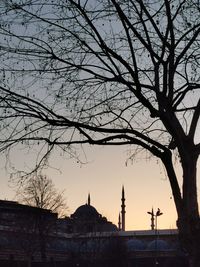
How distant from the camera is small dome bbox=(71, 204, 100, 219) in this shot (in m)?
78.5

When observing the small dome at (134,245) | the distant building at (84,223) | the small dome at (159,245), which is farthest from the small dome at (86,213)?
the small dome at (159,245)

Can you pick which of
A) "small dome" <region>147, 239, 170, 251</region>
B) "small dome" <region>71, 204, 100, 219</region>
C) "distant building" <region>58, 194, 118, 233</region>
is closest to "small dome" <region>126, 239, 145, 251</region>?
"small dome" <region>147, 239, 170, 251</region>

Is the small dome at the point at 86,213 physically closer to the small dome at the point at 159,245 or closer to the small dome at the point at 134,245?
the small dome at the point at 134,245

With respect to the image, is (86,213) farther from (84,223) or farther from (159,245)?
(159,245)

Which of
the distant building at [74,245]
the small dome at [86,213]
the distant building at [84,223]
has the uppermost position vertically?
the small dome at [86,213]

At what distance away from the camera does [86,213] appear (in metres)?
83.2

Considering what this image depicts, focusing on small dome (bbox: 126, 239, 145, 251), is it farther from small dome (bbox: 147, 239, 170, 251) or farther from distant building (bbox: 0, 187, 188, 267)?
small dome (bbox: 147, 239, 170, 251)

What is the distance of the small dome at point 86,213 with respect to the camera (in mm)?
78512

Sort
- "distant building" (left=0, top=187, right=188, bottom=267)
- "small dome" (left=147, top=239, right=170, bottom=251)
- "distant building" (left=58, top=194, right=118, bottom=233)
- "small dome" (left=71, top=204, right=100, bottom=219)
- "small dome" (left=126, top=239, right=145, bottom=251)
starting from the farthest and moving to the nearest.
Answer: "small dome" (left=71, top=204, right=100, bottom=219) → "distant building" (left=58, top=194, right=118, bottom=233) → "small dome" (left=126, top=239, right=145, bottom=251) → "small dome" (left=147, top=239, right=170, bottom=251) → "distant building" (left=0, top=187, right=188, bottom=267)

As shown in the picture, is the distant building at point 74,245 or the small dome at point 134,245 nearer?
the distant building at point 74,245

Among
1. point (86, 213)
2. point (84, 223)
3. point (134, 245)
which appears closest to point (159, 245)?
point (134, 245)

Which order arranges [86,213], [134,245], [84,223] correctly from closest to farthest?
[134,245], [84,223], [86,213]

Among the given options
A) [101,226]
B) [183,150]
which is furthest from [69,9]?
[101,226]

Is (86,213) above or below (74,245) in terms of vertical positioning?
above
